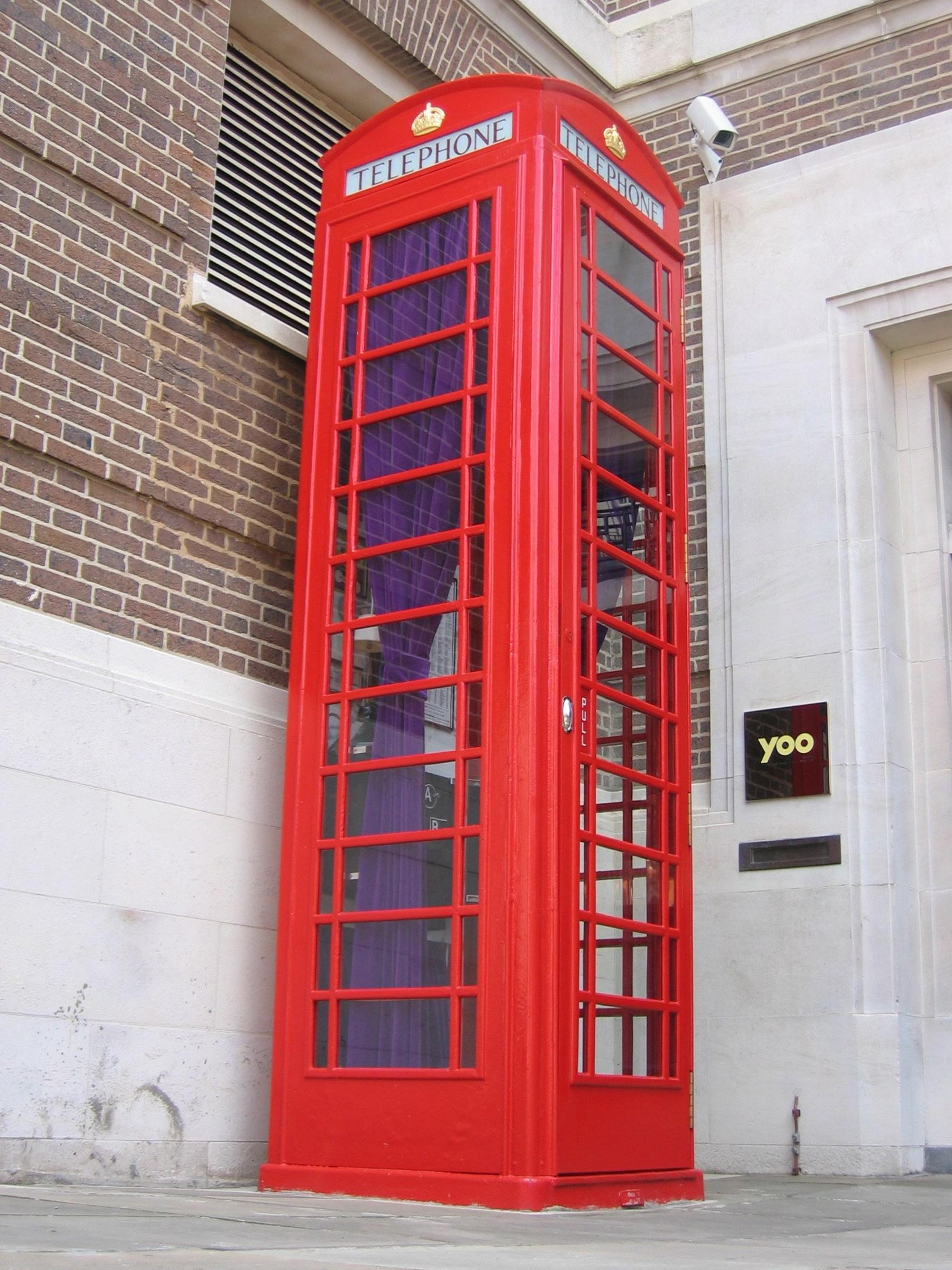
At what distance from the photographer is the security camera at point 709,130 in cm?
801

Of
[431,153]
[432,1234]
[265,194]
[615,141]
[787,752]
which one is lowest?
[432,1234]

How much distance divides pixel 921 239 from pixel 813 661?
2.25 meters

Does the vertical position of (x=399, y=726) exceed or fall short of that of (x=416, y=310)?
it falls short

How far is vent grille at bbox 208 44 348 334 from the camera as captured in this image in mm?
6688

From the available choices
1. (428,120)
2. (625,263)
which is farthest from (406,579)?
(428,120)

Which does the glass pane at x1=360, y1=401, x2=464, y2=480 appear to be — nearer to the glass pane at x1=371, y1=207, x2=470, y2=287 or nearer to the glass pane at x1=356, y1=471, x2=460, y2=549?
the glass pane at x1=356, y1=471, x2=460, y2=549

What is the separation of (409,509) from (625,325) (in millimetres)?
1180

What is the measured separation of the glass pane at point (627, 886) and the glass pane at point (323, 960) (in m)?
0.99

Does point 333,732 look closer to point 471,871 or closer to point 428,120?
point 471,871

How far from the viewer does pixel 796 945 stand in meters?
7.23

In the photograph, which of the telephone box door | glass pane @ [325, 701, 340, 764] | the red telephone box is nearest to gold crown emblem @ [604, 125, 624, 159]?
the red telephone box

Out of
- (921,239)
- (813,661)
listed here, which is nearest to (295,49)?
(921,239)

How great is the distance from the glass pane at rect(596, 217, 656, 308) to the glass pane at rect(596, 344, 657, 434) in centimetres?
35

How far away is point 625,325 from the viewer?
5.96 metres
